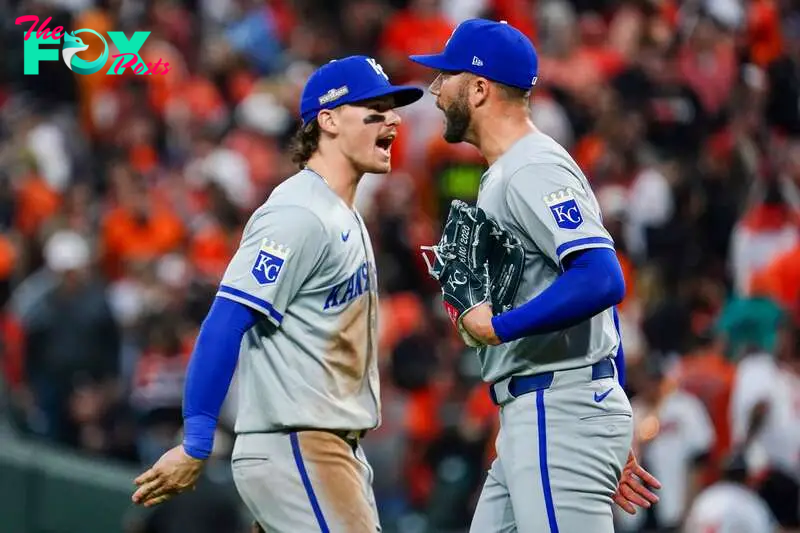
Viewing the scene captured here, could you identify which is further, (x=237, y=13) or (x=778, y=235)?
(x=237, y=13)

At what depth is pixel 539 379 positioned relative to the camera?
5.04m

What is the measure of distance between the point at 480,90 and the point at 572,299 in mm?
782


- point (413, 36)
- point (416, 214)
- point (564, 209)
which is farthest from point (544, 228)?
point (413, 36)

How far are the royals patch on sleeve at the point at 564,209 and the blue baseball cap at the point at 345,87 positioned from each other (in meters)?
0.75

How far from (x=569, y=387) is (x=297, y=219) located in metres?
0.97

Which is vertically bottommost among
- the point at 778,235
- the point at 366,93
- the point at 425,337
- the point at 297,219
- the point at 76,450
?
the point at 76,450

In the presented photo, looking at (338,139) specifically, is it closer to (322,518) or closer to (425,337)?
(322,518)

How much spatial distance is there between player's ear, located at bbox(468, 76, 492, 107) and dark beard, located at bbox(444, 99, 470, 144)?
1.6 inches

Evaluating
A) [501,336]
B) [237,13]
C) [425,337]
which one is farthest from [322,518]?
[237,13]

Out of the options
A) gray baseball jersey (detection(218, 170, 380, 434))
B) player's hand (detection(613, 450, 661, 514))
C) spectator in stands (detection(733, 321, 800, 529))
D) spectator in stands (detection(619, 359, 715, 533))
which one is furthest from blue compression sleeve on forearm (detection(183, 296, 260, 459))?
spectator in stands (detection(619, 359, 715, 533))

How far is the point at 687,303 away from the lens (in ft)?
33.9

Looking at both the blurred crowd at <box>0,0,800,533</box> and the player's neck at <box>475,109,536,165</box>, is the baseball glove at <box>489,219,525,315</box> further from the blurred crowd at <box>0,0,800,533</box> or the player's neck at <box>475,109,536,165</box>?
the blurred crowd at <box>0,0,800,533</box>

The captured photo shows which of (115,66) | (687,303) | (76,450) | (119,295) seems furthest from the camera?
(115,66)

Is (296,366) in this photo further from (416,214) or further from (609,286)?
(416,214)
